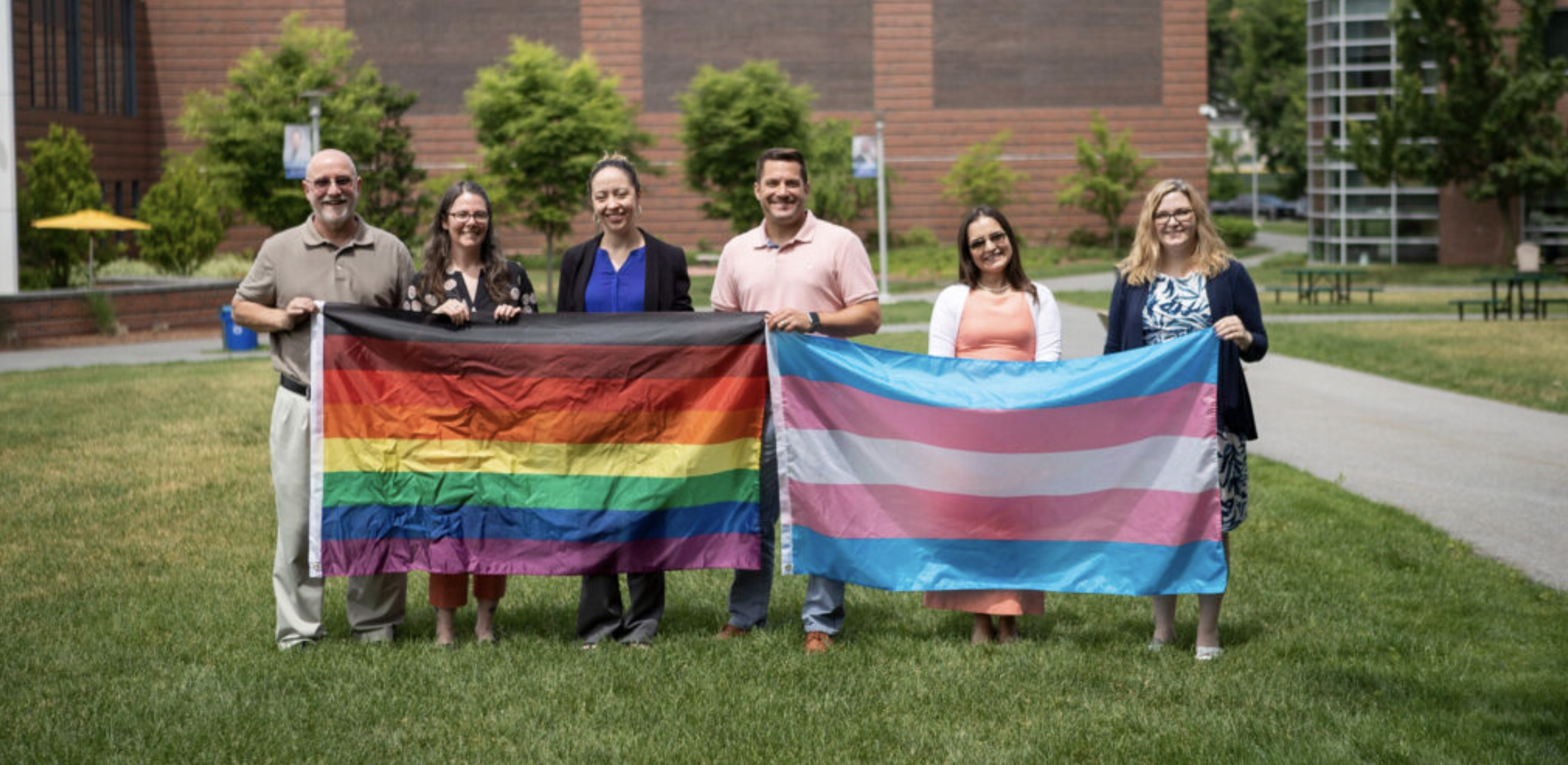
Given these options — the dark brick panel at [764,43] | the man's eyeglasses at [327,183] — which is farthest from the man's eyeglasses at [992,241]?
the dark brick panel at [764,43]

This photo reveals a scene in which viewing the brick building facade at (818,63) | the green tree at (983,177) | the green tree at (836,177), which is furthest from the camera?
the brick building facade at (818,63)

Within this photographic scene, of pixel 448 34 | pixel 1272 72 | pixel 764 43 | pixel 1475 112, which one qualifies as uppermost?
pixel 1272 72

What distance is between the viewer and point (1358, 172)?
172ft

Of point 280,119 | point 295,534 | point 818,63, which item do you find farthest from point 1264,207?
point 295,534

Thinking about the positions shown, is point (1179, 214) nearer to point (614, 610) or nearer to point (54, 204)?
point (614, 610)

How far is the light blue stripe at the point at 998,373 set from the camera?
695 centimetres

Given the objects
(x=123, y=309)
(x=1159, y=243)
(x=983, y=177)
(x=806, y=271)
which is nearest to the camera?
(x=1159, y=243)

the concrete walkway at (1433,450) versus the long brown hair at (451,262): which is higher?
the long brown hair at (451,262)

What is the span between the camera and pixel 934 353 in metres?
7.25

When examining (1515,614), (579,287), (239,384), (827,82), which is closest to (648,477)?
(579,287)

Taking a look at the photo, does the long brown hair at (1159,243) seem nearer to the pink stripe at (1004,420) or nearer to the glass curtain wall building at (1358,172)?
the pink stripe at (1004,420)

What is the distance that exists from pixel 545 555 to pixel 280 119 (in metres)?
34.6

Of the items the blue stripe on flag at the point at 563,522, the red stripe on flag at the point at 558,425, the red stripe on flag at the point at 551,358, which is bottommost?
the blue stripe on flag at the point at 563,522

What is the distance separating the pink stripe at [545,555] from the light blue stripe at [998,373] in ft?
2.74
